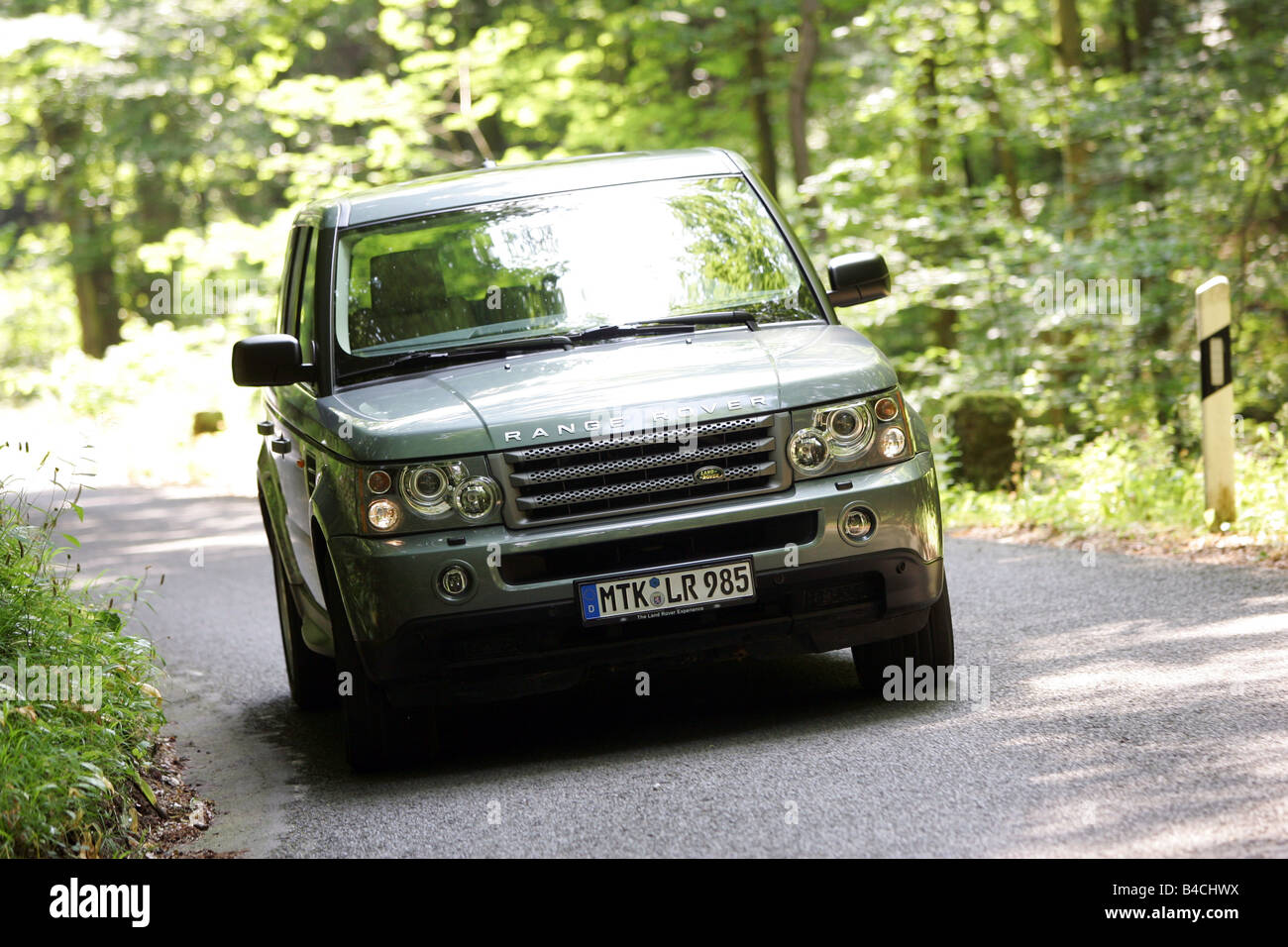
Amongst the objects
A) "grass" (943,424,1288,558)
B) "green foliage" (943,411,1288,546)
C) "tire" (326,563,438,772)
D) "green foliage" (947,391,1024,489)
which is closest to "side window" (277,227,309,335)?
"tire" (326,563,438,772)

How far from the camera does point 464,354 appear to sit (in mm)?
6246

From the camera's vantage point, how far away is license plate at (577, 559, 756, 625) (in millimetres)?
5523

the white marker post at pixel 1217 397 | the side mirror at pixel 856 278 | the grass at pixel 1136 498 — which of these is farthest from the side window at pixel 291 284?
the grass at pixel 1136 498

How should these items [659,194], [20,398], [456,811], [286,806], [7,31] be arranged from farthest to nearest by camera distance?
[20,398], [7,31], [659,194], [286,806], [456,811]

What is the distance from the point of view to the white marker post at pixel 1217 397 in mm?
9078

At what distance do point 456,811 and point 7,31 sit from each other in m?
29.2

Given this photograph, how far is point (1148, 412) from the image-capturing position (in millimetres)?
16125

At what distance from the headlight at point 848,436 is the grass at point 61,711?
2606 millimetres

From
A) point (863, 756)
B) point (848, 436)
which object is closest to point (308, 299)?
point (848, 436)

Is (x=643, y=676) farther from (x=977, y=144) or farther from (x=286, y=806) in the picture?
(x=977, y=144)

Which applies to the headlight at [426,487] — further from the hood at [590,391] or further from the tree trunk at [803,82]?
the tree trunk at [803,82]
